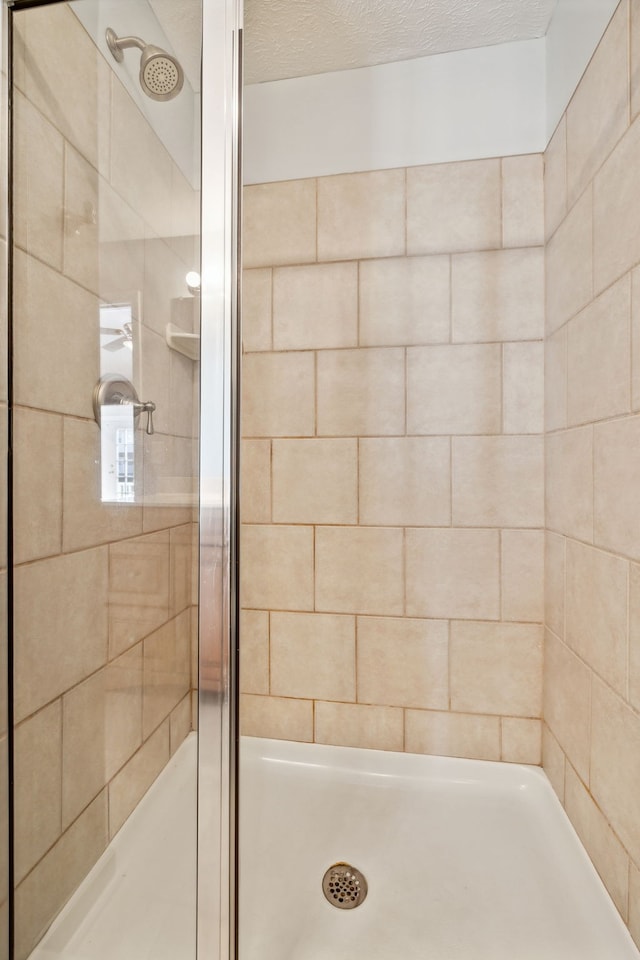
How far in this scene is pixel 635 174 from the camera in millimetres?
948

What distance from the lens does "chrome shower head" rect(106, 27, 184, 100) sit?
0.73m

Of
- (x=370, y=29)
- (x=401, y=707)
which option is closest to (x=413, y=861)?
(x=401, y=707)

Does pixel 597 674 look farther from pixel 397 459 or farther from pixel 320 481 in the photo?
pixel 320 481

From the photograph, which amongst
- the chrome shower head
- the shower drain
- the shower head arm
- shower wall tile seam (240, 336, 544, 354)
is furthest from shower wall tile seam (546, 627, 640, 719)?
the shower head arm

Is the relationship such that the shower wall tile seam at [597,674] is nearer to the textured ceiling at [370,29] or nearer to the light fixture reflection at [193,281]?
the light fixture reflection at [193,281]

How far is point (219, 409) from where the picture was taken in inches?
26.8

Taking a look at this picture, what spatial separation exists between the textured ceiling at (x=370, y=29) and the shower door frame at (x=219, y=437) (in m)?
0.80

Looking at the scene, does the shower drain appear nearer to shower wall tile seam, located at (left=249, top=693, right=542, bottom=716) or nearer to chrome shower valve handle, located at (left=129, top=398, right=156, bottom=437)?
shower wall tile seam, located at (left=249, top=693, right=542, bottom=716)

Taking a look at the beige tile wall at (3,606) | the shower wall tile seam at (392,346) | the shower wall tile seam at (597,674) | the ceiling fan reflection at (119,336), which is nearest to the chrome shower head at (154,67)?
the beige tile wall at (3,606)

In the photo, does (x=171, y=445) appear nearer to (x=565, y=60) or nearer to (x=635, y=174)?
(x=635, y=174)

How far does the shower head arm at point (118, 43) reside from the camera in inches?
30.2

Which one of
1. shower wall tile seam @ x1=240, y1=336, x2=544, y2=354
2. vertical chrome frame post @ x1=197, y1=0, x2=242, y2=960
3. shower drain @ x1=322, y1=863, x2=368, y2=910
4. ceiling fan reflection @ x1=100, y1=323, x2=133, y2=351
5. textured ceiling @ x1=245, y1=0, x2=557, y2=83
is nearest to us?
vertical chrome frame post @ x1=197, y1=0, x2=242, y2=960

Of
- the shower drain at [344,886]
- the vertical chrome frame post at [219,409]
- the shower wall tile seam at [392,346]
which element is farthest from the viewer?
the shower wall tile seam at [392,346]

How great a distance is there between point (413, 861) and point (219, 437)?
1.09 meters
